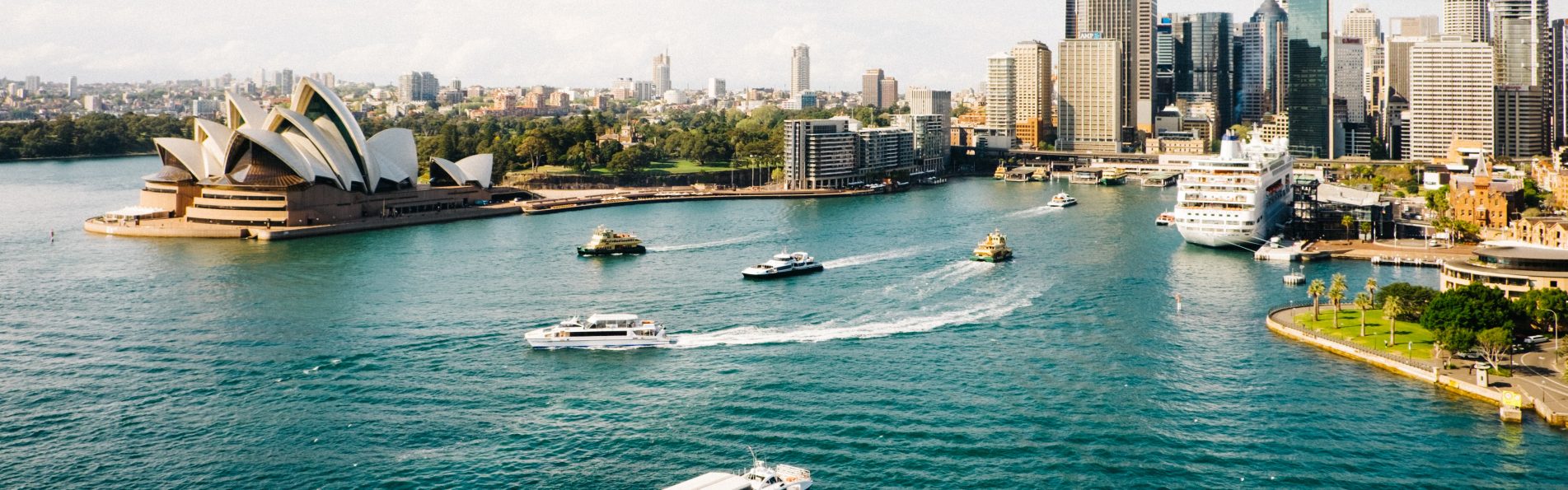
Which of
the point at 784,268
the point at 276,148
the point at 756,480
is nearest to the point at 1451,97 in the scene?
the point at 784,268

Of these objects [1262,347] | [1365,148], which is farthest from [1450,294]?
[1365,148]

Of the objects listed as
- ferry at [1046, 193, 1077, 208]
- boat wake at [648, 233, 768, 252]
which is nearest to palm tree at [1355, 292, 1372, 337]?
boat wake at [648, 233, 768, 252]

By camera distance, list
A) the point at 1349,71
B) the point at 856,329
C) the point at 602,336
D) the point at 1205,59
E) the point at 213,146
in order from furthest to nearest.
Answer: the point at 1205,59, the point at 1349,71, the point at 213,146, the point at 856,329, the point at 602,336

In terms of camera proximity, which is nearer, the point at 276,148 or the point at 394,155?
the point at 276,148

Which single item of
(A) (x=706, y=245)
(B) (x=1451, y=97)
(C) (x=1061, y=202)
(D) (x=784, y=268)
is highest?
(B) (x=1451, y=97)

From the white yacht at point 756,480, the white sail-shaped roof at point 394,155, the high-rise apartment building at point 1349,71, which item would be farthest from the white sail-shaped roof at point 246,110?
the high-rise apartment building at point 1349,71

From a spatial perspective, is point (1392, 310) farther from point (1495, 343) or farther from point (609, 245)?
point (609, 245)

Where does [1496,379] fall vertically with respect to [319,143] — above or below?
below
